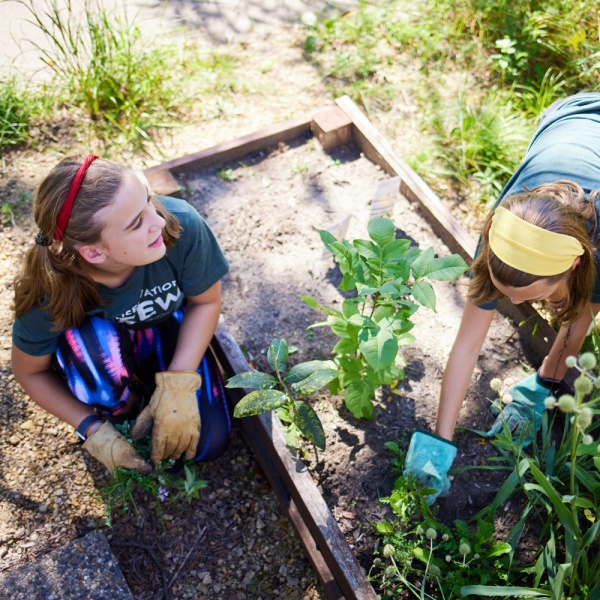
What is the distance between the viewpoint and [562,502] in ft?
5.29

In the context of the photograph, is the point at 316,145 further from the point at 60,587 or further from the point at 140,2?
the point at 60,587

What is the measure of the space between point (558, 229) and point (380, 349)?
57cm

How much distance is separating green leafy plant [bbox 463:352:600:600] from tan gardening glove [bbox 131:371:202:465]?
1.02 meters

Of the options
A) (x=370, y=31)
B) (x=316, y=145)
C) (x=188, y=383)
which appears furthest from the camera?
(x=370, y=31)

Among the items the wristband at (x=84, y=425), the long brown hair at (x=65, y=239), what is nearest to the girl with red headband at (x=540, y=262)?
the long brown hair at (x=65, y=239)

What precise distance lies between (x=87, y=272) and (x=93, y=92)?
1.74 m

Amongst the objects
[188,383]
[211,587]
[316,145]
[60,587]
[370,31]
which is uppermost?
[370,31]

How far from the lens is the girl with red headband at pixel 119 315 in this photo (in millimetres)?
1640

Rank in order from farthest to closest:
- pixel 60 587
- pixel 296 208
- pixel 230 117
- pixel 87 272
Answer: pixel 230 117 → pixel 296 208 → pixel 60 587 → pixel 87 272

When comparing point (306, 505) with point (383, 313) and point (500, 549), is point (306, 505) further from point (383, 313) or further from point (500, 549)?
point (383, 313)

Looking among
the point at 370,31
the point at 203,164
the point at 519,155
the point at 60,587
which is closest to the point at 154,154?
the point at 203,164

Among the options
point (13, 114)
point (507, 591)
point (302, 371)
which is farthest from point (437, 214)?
point (13, 114)

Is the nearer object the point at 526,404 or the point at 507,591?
the point at 507,591

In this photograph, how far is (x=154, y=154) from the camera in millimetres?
3135
